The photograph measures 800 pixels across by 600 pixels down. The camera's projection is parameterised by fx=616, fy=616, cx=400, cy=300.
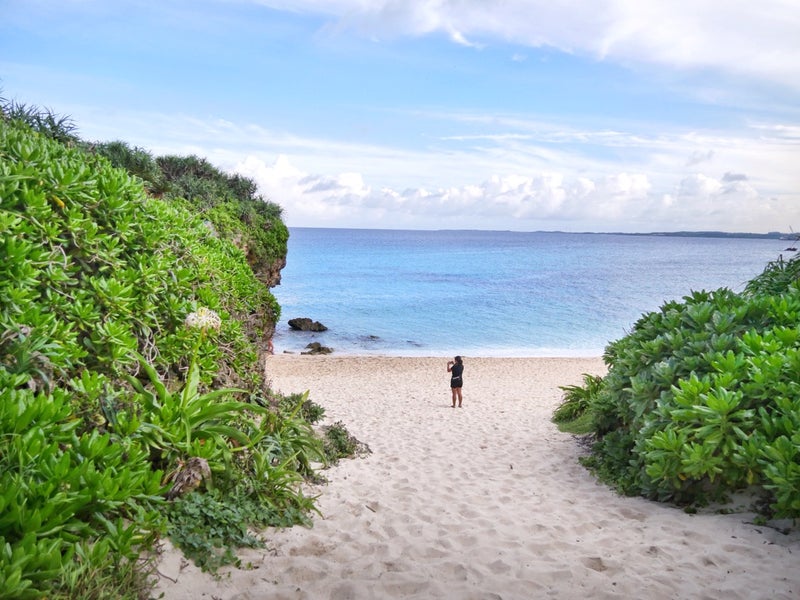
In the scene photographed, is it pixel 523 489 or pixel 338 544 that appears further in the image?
pixel 523 489

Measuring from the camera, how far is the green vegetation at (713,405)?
5574 millimetres

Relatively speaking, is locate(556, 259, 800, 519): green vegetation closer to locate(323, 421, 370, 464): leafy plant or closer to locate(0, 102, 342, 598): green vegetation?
locate(323, 421, 370, 464): leafy plant

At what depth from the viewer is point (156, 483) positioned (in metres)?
3.97

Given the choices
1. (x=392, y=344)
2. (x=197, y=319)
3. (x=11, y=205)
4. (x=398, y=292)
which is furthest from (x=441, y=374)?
(x=398, y=292)

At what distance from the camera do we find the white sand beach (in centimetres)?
419

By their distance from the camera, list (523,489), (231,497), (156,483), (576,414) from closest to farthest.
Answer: (156,483), (231,497), (523,489), (576,414)

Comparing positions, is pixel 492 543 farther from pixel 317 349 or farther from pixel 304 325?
pixel 304 325

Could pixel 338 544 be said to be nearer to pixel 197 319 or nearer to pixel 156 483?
pixel 156 483

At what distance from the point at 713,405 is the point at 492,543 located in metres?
2.46

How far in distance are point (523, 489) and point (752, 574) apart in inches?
116

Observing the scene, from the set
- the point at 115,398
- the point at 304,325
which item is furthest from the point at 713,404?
the point at 304,325

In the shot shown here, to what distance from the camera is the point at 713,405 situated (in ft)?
18.8


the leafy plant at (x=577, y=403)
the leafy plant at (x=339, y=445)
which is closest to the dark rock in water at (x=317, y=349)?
the leafy plant at (x=577, y=403)

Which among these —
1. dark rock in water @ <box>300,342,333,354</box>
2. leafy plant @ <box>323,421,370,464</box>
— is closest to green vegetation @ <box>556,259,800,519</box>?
leafy plant @ <box>323,421,370,464</box>
